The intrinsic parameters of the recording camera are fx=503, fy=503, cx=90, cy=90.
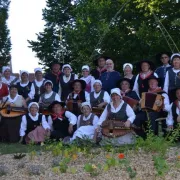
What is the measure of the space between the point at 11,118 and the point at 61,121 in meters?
1.17

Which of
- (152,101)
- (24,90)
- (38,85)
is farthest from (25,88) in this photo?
(152,101)

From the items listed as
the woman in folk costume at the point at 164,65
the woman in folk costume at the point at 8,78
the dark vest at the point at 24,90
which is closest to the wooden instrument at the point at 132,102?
the woman in folk costume at the point at 164,65

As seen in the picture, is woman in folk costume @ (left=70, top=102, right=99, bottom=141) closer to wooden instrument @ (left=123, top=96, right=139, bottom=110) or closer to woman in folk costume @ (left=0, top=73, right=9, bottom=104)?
wooden instrument @ (left=123, top=96, right=139, bottom=110)

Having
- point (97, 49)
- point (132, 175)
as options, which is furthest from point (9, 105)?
point (97, 49)

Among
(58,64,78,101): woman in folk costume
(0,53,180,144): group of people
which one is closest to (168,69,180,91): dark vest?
(0,53,180,144): group of people

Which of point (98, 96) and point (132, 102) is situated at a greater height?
point (98, 96)

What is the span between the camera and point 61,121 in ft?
33.6

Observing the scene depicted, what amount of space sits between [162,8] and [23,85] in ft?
50.5

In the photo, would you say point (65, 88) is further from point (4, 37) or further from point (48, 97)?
point (4, 37)

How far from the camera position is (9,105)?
1069 cm

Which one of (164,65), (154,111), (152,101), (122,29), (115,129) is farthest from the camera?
(122,29)

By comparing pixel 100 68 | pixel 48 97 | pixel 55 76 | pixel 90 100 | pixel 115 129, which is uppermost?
pixel 100 68

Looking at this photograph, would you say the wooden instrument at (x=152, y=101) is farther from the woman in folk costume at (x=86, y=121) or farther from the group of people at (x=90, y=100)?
the woman in folk costume at (x=86, y=121)

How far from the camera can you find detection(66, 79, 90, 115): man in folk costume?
10.5m
